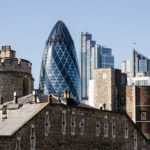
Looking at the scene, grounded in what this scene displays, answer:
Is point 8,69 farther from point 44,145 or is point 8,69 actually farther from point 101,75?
point 101,75

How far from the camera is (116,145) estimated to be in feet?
230

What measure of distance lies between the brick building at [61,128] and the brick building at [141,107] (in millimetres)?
32163

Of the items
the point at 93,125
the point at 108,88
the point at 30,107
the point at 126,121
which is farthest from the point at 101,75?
the point at 30,107

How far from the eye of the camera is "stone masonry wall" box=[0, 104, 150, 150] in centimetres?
5244

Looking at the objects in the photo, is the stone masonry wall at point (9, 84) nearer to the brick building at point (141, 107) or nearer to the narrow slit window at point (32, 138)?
the narrow slit window at point (32, 138)

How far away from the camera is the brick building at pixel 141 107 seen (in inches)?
4227

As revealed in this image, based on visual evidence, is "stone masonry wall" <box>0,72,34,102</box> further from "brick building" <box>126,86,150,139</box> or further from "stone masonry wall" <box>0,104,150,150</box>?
"brick building" <box>126,86,150,139</box>

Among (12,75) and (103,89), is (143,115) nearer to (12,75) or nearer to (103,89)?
(103,89)

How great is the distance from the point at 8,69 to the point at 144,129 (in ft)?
128

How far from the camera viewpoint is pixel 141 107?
10769 centimetres

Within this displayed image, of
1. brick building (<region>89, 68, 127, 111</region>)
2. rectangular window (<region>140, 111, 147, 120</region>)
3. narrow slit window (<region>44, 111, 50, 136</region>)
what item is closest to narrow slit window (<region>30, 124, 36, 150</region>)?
narrow slit window (<region>44, 111, 50, 136</region>)

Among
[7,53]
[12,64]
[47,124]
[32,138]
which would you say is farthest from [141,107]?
[32,138]

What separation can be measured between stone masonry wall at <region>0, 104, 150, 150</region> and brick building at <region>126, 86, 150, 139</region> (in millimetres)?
29651

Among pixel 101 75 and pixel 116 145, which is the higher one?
pixel 101 75
